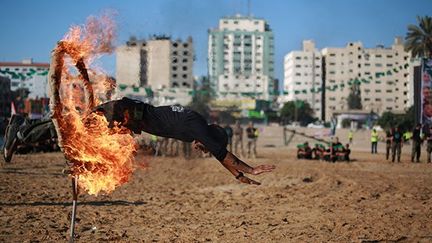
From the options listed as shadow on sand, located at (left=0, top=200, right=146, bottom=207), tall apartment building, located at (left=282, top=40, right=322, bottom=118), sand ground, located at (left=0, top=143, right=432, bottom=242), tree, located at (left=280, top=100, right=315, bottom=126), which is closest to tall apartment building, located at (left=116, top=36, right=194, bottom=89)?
shadow on sand, located at (left=0, top=200, right=146, bottom=207)

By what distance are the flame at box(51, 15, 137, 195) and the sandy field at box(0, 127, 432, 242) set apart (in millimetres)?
1717

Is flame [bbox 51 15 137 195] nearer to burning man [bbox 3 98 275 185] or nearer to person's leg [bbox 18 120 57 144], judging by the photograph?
burning man [bbox 3 98 275 185]

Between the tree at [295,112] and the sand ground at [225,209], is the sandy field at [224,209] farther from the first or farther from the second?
the tree at [295,112]

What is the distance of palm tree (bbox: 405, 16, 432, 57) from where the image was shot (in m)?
60.0

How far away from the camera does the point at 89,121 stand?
7715 millimetres

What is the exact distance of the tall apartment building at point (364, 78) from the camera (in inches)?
5517

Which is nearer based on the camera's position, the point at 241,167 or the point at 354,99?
the point at 241,167

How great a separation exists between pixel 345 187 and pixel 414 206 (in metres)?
4.53

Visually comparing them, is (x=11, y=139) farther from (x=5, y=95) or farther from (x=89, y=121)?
(x=5, y=95)

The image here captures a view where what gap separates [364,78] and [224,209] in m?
133

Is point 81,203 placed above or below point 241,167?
below

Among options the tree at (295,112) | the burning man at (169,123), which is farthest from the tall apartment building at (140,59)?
the tree at (295,112)

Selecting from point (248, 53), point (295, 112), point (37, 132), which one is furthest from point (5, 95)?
point (248, 53)

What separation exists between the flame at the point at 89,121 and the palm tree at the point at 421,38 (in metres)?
58.8
